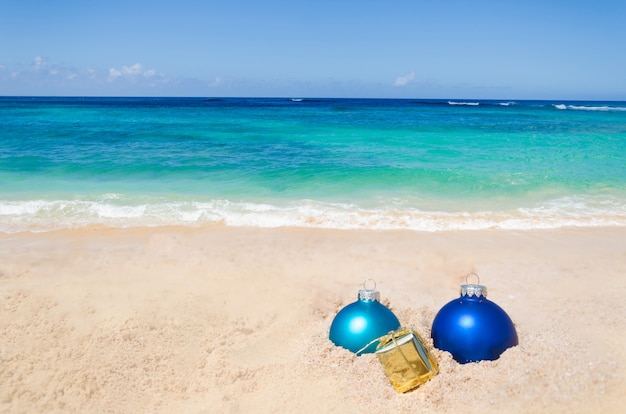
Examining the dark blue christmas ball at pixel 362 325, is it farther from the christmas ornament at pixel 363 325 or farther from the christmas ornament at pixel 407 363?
the christmas ornament at pixel 407 363

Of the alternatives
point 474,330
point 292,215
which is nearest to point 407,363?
point 474,330

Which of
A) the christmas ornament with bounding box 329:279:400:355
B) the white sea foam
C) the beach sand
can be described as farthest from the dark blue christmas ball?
the white sea foam

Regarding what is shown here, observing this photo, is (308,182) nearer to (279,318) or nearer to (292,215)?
(292,215)

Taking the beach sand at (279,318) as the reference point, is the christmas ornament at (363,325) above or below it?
above

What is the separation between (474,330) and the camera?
488 cm

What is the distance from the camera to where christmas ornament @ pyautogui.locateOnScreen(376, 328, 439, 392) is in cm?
463

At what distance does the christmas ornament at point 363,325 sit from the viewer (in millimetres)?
5125

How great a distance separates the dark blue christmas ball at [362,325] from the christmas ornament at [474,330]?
0.60 meters

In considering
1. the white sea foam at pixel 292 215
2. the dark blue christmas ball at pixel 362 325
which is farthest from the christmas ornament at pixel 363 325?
the white sea foam at pixel 292 215

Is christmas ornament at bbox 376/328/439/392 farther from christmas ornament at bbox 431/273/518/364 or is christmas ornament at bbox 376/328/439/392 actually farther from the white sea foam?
the white sea foam

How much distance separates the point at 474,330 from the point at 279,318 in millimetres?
2554

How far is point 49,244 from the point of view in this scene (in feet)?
29.6

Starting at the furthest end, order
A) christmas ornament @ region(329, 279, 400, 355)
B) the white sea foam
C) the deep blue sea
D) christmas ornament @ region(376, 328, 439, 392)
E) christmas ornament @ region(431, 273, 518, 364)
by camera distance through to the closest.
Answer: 1. the deep blue sea
2. the white sea foam
3. christmas ornament @ region(329, 279, 400, 355)
4. christmas ornament @ region(431, 273, 518, 364)
5. christmas ornament @ region(376, 328, 439, 392)

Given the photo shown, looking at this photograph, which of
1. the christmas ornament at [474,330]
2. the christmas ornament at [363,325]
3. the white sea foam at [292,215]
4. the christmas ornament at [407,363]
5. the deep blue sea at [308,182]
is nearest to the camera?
the christmas ornament at [407,363]
